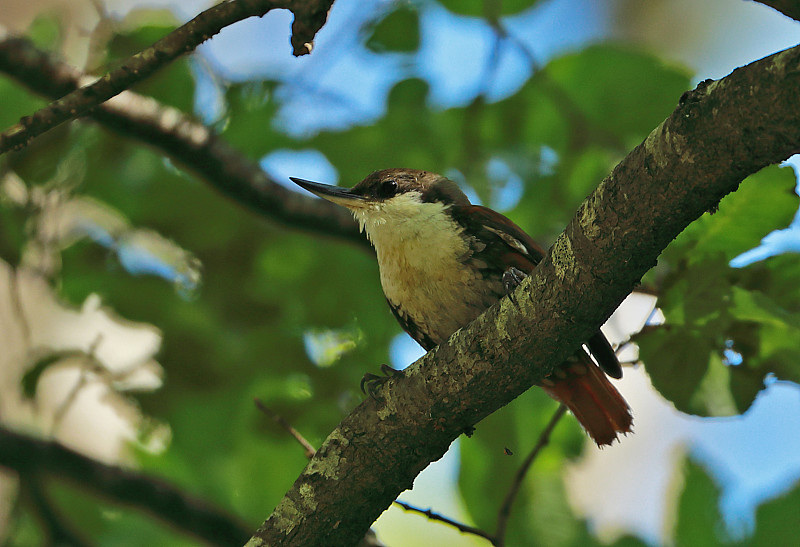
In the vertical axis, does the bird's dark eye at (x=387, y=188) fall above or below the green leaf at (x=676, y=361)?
above

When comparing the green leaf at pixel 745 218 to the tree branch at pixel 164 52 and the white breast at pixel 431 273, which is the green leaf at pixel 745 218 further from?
the tree branch at pixel 164 52

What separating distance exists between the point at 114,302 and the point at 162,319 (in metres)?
0.21

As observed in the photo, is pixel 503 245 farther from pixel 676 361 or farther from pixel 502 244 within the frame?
pixel 676 361

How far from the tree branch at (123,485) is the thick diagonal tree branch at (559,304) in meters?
1.34

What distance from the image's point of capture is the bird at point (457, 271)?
2.78m

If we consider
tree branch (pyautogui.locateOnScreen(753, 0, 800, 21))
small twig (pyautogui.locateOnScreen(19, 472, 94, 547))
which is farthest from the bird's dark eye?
small twig (pyautogui.locateOnScreen(19, 472, 94, 547))

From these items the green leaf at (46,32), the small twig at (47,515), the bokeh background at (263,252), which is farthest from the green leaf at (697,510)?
the green leaf at (46,32)

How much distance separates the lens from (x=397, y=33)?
354cm

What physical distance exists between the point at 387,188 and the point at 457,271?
2.25 feet

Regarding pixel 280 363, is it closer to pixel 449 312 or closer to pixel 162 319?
pixel 162 319

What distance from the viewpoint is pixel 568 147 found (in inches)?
146

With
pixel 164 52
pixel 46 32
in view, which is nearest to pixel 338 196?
pixel 164 52

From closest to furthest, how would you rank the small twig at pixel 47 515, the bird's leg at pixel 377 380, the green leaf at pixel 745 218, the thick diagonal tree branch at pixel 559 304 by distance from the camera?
the thick diagonal tree branch at pixel 559 304 < the bird's leg at pixel 377 380 < the green leaf at pixel 745 218 < the small twig at pixel 47 515

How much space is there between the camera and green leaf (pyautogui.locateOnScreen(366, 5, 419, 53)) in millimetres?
3539
